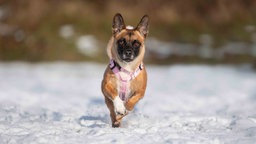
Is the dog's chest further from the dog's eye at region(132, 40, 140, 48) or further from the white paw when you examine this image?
the dog's eye at region(132, 40, 140, 48)

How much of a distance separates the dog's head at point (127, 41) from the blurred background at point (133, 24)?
55.9ft

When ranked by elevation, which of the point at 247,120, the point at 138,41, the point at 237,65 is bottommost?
the point at 237,65

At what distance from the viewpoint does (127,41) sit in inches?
316

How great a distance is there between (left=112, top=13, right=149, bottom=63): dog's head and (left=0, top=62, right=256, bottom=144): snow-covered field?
3.57 ft

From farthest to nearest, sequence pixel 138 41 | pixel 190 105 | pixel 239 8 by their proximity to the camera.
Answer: pixel 239 8, pixel 190 105, pixel 138 41

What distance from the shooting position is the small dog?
26.2 ft

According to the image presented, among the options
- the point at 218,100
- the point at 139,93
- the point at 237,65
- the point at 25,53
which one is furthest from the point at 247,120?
the point at 25,53

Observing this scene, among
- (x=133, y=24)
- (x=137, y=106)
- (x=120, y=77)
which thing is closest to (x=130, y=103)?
(x=120, y=77)

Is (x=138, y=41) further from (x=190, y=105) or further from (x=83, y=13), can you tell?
(x=83, y=13)

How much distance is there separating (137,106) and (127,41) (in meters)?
4.66

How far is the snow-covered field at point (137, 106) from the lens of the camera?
7.14 meters

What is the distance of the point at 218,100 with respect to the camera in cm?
1469

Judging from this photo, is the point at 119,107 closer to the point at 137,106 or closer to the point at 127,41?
the point at 127,41

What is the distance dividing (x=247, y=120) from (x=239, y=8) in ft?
79.7
